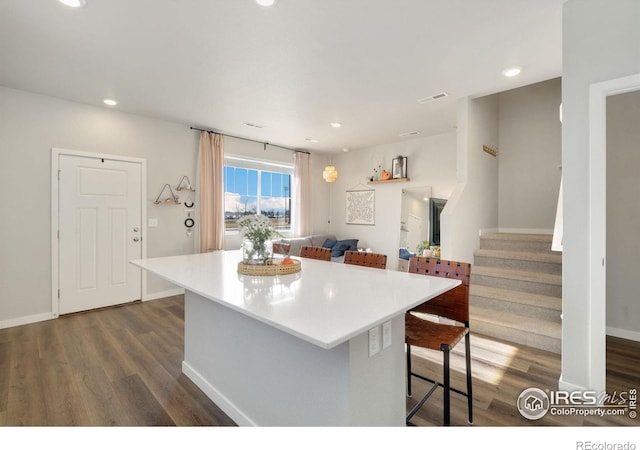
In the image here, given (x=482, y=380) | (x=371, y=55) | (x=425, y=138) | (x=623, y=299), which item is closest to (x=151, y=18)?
(x=371, y=55)

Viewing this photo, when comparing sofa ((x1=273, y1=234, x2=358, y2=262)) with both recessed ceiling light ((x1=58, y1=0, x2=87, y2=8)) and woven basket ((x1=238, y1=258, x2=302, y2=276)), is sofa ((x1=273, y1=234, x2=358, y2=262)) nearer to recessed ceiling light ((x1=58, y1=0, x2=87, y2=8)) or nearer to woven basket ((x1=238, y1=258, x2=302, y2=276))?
woven basket ((x1=238, y1=258, x2=302, y2=276))

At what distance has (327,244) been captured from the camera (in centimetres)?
627

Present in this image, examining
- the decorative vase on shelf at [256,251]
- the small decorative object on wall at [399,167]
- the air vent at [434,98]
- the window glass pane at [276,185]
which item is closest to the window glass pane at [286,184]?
the window glass pane at [276,185]

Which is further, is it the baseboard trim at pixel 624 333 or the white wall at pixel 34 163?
the white wall at pixel 34 163

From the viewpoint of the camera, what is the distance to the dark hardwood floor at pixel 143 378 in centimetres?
184

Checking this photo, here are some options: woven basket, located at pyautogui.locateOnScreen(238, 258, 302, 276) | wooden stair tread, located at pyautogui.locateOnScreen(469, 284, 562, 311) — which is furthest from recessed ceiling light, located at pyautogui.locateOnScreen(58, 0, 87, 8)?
wooden stair tread, located at pyautogui.locateOnScreen(469, 284, 562, 311)

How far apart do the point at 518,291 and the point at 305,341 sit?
3.05 m

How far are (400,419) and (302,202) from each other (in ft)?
16.3

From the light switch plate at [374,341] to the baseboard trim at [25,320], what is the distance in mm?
4123

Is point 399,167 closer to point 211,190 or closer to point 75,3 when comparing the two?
point 211,190

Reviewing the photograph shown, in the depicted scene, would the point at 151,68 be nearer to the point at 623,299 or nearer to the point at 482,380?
the point at 482,380

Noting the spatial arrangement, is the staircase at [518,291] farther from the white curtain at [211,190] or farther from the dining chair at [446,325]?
the white curtain at [211,190]

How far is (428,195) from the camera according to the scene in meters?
5.32

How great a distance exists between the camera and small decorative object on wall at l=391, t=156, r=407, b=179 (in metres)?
5.58
